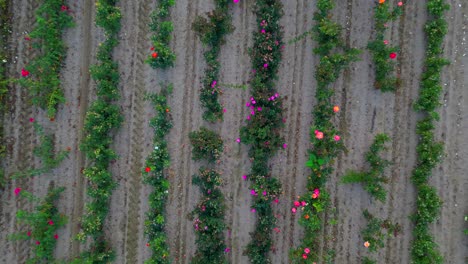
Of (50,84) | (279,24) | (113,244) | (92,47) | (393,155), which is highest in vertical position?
(279,24)

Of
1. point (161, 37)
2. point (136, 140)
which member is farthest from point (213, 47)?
point (136, 140)

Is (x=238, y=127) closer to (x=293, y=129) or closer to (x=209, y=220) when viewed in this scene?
(x=293, y=129)

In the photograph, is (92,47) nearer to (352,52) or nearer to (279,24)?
(279,24)

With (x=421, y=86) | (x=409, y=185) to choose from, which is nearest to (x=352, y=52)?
(x=421, y=86)

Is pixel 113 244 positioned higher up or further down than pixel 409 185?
further down

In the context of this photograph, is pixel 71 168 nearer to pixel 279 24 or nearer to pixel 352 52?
pixel 279 24
